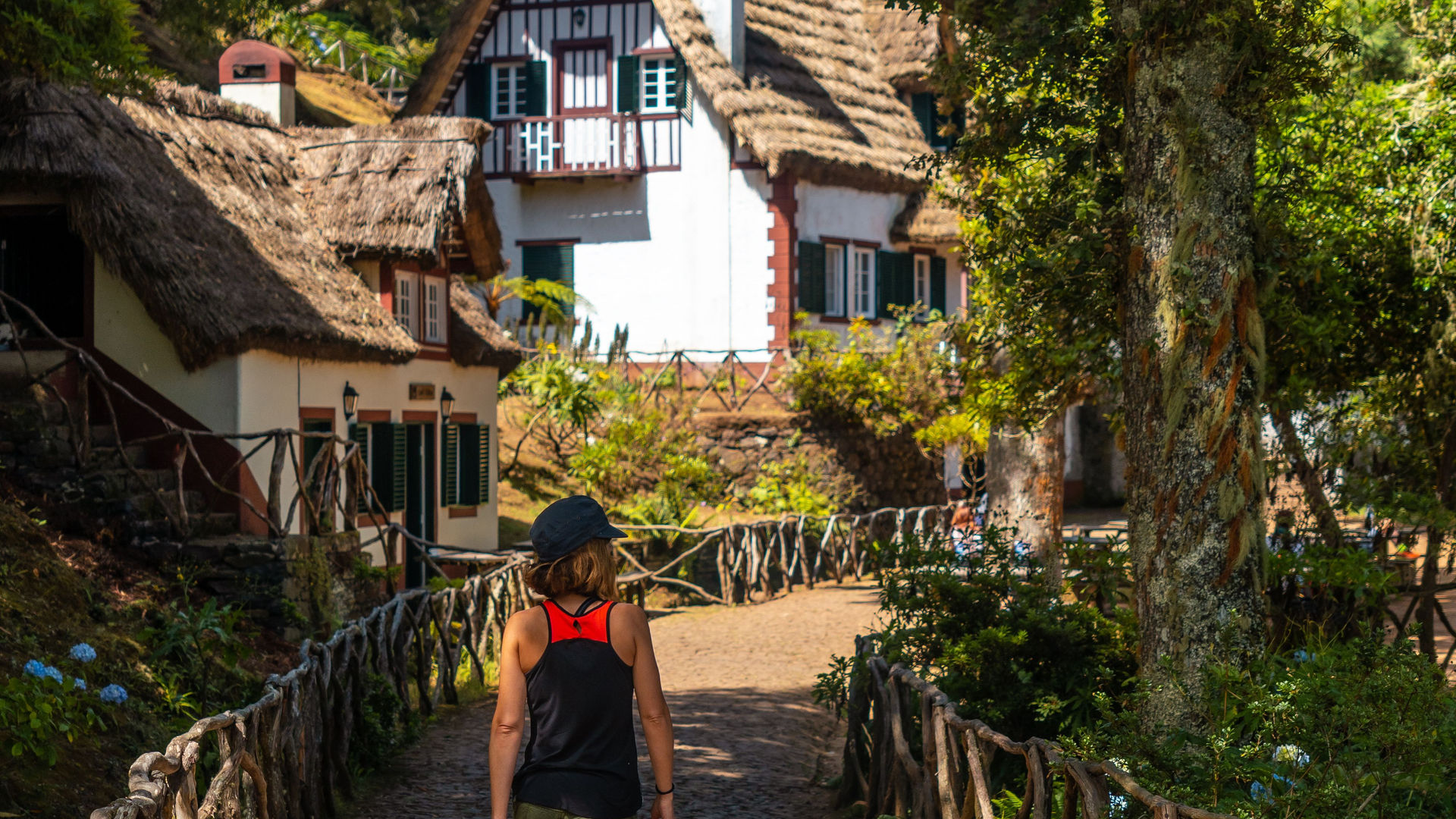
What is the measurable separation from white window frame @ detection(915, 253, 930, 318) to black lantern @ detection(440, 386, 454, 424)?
1169 cm

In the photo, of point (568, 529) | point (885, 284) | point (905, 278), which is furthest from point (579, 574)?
point (905, 278)

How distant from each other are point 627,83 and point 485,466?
332 inches

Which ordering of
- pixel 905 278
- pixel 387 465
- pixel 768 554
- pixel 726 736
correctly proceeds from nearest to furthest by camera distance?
pixel 726 736 < pixel 387 465 < pixel 768 554 < pixel 905 278

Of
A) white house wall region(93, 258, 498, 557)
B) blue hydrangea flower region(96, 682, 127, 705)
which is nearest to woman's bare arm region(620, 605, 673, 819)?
blue hydrangea flower region(96, 682, 127, 705)

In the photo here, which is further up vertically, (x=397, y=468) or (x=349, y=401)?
→ (x=349, y=401)

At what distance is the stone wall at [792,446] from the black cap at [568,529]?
19.2m

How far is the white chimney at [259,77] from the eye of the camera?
19.5 m

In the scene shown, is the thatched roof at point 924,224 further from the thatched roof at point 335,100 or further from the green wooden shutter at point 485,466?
the thatched roof at point 335,100

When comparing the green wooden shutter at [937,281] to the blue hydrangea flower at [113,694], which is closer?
the blue hydrangea flower at [113,694]

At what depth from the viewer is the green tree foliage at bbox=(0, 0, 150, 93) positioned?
9.09 meters

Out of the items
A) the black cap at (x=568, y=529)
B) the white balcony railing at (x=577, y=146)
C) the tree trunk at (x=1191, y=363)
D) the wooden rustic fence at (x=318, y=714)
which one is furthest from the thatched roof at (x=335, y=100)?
the black cap at (x=568, y=529)

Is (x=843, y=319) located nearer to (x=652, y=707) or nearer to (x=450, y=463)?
(x=450, y=463)

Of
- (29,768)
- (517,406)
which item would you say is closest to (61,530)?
(29,768)

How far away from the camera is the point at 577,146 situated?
1021 inches
